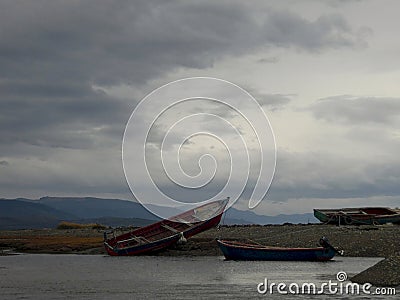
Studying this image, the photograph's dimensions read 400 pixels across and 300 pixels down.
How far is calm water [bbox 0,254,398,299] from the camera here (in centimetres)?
3775

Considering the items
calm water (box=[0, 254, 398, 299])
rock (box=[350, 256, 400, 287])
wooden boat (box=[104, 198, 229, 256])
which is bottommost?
calm water (box=[0, 254, 398, 299])

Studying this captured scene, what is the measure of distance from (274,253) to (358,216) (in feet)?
73.6

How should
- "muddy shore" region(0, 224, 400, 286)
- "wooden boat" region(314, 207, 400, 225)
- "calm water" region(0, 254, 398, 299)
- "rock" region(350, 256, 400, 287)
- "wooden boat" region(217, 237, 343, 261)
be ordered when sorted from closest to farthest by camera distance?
1. "rock" region(350, 256, 400, 287)
2. "calm water" region(0, 254, 398, 299)
3. "wooden boat" region(217, 237, 343, 261)
4. "muddy shore" region(0, 224, 400, 286)
5. "wooden boat" region(314, 207, 400, 225)

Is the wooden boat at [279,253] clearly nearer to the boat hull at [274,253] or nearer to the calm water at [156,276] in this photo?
the boat hull at [274,253]

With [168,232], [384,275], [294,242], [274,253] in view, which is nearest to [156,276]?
[274,253]

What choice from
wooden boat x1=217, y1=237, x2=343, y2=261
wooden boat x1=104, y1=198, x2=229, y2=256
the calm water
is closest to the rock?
the calm water

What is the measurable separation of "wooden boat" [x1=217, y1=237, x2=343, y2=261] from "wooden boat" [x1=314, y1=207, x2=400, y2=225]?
17527 millimetres

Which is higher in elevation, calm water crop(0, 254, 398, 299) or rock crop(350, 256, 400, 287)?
rock crop(350, 256, 400, 287)

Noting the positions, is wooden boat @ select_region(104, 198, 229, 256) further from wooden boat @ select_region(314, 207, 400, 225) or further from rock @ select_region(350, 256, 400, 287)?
rock @ select_region(350, 256, 400, 287)

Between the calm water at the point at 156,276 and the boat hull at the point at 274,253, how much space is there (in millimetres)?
606

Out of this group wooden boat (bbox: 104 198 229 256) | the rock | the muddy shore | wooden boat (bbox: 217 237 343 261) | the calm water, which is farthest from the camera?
wooden boat (bbox: 104 198 229 256)

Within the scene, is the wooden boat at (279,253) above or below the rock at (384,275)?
above

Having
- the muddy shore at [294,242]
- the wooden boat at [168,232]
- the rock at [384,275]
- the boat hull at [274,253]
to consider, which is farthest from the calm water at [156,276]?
the rock at [384,275]

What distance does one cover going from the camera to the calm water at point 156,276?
37.8 metres
